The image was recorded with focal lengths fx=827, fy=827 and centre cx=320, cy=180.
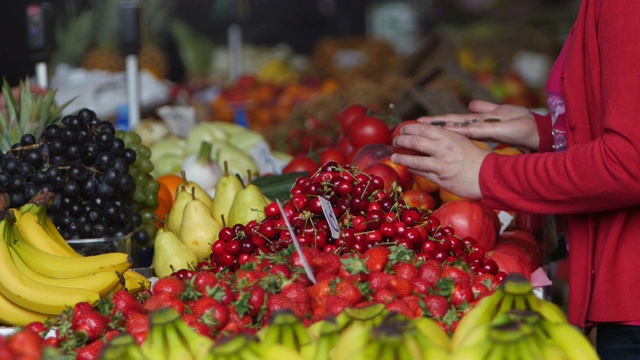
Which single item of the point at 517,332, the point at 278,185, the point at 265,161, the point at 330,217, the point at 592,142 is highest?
the point at 592,142

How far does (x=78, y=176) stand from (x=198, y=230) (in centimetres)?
41

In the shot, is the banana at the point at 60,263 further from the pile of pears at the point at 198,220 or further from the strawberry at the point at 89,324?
the strawberry at the point at 89,324

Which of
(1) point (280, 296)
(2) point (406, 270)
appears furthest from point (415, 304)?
(1) point (280, 296)

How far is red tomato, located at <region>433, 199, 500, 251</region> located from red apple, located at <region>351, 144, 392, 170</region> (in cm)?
46

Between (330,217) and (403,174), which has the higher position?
(330,217)

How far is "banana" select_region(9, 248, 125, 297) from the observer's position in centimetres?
209

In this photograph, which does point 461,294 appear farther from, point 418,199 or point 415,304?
point 418,199

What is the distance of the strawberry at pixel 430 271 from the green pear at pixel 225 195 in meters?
0.95

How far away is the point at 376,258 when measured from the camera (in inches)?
78.5

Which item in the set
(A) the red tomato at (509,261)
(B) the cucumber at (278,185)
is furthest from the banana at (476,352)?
(B) the cucumber at (278,185)

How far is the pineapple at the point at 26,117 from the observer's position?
9.88 feet

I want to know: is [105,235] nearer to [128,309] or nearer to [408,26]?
[128,309]

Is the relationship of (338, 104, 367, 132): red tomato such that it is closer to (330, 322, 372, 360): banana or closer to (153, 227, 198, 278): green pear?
(153, 227, 198, 278): green pear

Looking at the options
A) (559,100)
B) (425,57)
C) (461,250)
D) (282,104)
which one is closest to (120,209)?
(461,250)
